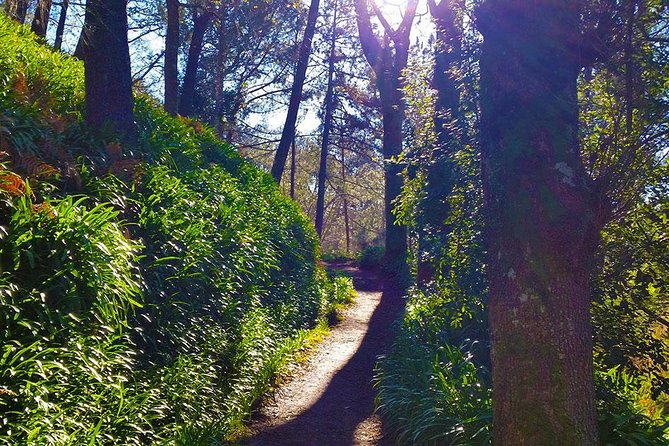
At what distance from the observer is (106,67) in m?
7.39

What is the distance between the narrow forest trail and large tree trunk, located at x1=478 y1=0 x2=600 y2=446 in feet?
9.78

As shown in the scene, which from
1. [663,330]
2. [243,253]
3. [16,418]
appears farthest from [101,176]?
[663,330]

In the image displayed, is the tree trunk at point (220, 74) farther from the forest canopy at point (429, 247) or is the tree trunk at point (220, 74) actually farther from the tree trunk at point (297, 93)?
the forest canopy at point (429, 247)

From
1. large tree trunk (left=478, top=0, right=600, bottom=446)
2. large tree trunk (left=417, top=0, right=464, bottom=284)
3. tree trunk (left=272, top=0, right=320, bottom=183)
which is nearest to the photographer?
large tree trunk (left=478, top=0, right=600, bottom=446)

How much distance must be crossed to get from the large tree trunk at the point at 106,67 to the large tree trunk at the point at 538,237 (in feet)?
16.2

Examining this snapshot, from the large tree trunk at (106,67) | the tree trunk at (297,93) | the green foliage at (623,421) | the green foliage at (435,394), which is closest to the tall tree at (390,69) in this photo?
the tree trunk at (297,93)

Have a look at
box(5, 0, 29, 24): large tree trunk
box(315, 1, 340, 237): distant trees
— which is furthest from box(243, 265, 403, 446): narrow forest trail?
box(315, 1, 340, 237): distant trees

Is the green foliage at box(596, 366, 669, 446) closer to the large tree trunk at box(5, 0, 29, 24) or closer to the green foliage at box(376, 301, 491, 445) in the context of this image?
the green foliage at box(376, 301, 491, 445)

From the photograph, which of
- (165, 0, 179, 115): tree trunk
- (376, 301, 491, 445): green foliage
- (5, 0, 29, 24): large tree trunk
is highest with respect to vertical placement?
(165, 0, 179, 115): tree trunk

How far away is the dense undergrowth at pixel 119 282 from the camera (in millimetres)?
3885

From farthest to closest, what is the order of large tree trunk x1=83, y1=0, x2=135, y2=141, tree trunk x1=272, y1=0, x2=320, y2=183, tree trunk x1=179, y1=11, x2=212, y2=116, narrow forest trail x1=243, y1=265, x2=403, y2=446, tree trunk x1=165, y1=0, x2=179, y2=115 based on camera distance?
tree trunk x1=272, y1=0, x2=320, y2=183 → tree trunk x1=179, y1=11, x2=212, y2=116 → tree trunk x1=165, y1=0, x2=179, y2=115 → large tree trunk x1=83, y1=0, x2=135, y2=141 → narrow forest trail x1=243, y1=265, x2=403, y2=446

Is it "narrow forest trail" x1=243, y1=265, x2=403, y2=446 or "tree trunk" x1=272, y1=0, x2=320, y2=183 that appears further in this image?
"tree trunk" x1=272, y1=0, x2=320, y2=183

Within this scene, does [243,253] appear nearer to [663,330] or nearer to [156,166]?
[156,166]

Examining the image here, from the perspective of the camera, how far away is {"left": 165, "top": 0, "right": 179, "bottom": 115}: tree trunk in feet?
45.7
